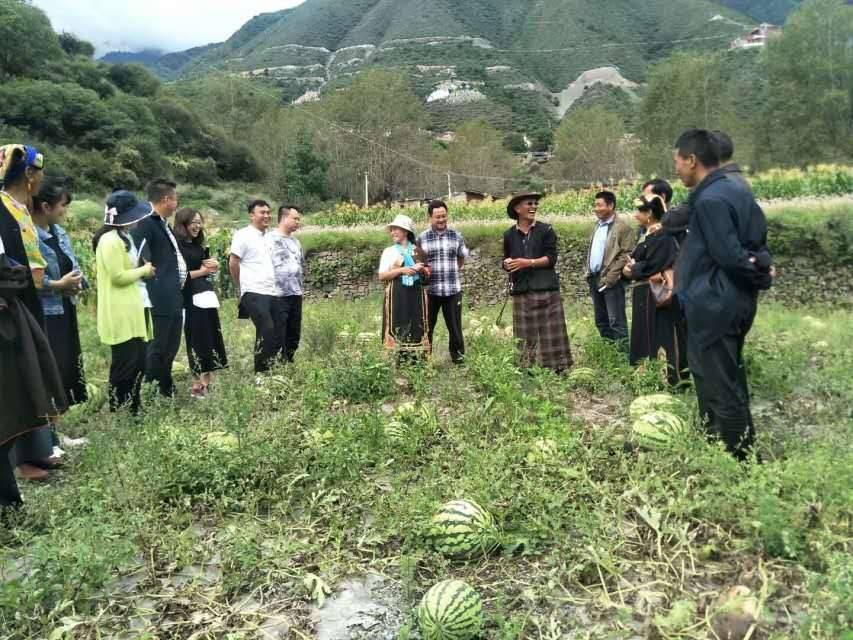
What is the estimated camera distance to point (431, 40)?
319 ft

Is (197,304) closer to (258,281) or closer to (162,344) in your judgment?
(258,281)

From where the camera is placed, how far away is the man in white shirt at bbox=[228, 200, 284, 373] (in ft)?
19.9

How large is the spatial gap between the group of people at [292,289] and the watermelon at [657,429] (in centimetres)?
18

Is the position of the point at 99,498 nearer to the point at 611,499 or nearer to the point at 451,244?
the point at 611,499

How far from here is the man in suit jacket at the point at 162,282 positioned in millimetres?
5219

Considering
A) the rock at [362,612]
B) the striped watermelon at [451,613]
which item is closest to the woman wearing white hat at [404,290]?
the rock at [362,612]

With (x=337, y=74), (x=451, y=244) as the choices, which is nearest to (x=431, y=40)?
(x=337, y=74)

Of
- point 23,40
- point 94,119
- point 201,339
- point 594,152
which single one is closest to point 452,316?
point 201,339

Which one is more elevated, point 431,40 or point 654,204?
point 431,40

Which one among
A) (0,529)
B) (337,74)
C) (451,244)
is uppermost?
(337,74)

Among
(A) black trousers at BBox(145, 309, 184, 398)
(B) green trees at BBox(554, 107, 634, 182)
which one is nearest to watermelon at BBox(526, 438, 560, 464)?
(A) black trousers at BBox(145, 309, 184, 398)

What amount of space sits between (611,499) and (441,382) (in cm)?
255

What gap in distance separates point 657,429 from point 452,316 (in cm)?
294

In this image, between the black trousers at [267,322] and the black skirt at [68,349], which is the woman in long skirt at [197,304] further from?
the black skirt at [68,349]
